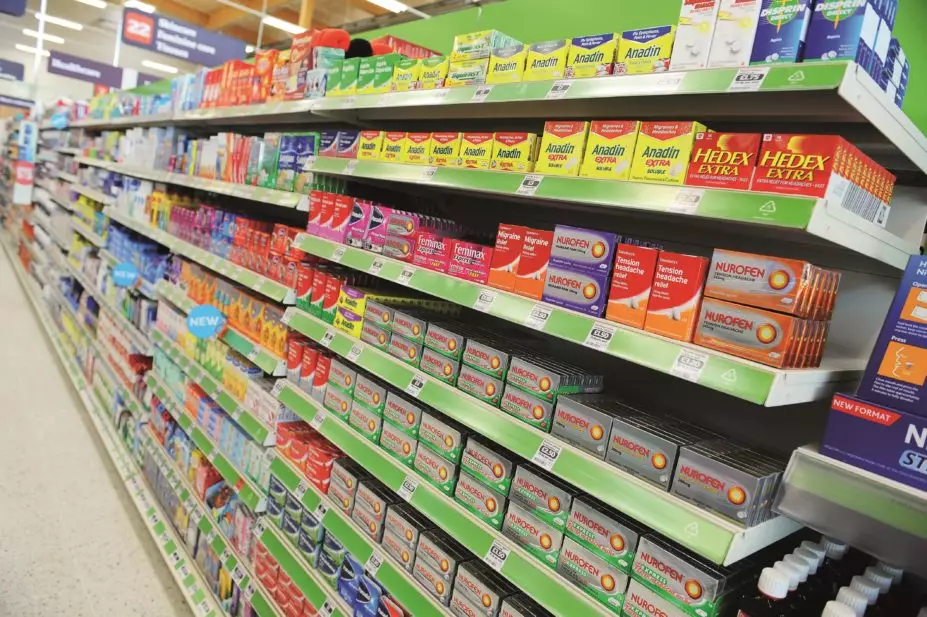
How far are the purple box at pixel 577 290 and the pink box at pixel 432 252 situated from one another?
412 millimetres

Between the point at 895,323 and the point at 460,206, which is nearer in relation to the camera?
the point at 895,323

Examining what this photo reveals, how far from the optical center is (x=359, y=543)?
2.04m

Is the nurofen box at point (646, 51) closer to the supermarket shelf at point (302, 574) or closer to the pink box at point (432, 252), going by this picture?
the pink box at point (432, 252)

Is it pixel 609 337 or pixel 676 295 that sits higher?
pixel 676 295

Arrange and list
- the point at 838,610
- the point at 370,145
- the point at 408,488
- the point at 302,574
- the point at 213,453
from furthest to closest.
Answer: the point at 213,453, the point at 302,574, the point at 370,145, the point at 408,488, the point at 838,610

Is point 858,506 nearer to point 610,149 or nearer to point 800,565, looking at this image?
point 800,565

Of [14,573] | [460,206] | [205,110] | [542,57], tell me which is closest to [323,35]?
[460,206]

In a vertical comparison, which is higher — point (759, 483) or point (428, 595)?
point (759, 483)

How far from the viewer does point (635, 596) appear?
131cm

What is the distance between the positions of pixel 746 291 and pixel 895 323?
25 centimetres

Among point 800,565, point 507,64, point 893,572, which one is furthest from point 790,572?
point 507,64

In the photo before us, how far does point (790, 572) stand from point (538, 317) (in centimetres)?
72

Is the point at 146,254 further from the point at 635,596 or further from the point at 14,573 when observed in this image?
the point at 635,596

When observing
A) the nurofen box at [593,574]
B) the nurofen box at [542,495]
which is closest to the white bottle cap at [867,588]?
the nurofen box at [593,574]
